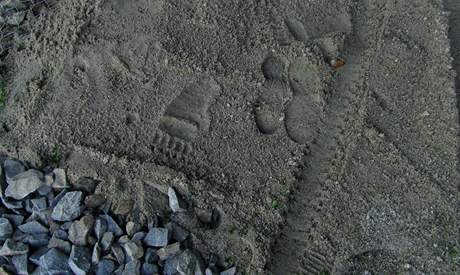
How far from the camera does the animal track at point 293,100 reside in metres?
3.51

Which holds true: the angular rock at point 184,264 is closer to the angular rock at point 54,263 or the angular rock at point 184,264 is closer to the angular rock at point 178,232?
the angular rock at point 178,232

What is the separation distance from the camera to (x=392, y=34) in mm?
3859

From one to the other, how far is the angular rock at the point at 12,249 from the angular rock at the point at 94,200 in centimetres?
41

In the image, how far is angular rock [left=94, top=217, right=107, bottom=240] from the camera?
3.19 m

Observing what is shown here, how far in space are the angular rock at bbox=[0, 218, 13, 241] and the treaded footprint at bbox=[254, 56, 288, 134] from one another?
5.10ft

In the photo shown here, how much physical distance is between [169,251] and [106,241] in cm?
35

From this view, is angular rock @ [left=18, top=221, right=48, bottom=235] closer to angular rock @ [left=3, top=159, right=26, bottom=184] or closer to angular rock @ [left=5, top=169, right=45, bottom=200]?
angular rock @ [left=5, top=169, right=45, bottom=200]

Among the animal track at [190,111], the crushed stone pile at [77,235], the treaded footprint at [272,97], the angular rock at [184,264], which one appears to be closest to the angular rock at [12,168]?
the crushed stone pile at [77,235]

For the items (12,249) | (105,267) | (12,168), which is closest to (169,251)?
(105,267)

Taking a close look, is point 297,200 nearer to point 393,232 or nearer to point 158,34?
point 393,232

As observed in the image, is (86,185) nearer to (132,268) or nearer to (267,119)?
(132,268)

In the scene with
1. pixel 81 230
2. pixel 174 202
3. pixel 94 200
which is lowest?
pixel 81 230

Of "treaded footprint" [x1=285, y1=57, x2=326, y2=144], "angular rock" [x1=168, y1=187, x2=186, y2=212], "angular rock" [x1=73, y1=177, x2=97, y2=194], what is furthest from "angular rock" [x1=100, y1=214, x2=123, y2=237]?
"treaded footprint" [x1=285, y1=57, x2=326, y2=144]

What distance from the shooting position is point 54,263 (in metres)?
3.09
